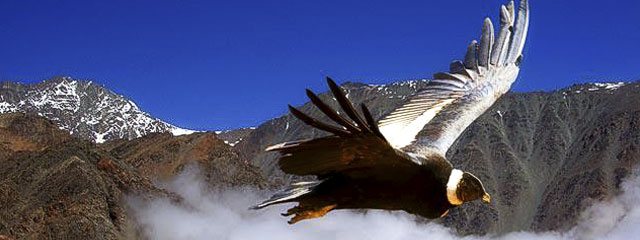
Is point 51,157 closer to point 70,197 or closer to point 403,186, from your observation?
point 70,197

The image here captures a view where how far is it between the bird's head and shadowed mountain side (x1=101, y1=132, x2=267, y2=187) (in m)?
182

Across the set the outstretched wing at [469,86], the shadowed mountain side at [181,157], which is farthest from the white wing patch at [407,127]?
the shadowed mountain side at [181,157]

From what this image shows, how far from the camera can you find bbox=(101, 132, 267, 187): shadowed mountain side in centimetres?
18938

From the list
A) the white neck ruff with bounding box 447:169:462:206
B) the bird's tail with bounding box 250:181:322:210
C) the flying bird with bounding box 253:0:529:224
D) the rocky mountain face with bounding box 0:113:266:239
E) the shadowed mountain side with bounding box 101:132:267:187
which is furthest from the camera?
the shadowed mountain side with bounding box 101:132:267:187

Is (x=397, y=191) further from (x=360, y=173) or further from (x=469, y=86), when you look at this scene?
(x=469, y=86)

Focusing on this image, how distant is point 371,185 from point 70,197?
402 ft

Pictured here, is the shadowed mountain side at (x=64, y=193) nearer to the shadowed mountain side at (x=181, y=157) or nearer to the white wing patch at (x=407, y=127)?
the shadowed mountain side at (x=181, y=157)

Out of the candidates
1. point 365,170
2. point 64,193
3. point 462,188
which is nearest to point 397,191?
point 365,170

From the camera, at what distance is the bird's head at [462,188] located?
5.20m

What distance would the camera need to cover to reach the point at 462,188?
5262 mm

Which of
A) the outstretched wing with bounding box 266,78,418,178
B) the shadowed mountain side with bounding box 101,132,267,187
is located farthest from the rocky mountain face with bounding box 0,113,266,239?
the outstretched wing with bounding box 266,78,418,178

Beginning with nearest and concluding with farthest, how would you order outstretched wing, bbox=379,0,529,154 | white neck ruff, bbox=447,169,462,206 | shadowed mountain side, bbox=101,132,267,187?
white neck ruff, bbox=447,169,462,206 → outstretched wing, bbox=379,0,529,154 → shadowed mountain side, bbox=101,132,267,187

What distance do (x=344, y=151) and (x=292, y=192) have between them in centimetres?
67

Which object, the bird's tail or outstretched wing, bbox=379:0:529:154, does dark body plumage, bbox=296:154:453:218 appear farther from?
outstretched wing, bbox=379:0:529:154
